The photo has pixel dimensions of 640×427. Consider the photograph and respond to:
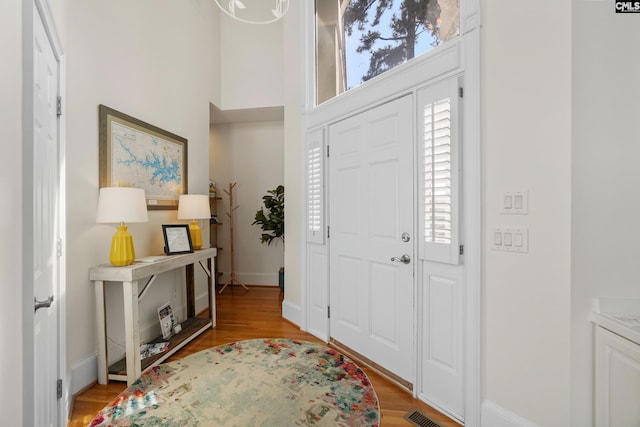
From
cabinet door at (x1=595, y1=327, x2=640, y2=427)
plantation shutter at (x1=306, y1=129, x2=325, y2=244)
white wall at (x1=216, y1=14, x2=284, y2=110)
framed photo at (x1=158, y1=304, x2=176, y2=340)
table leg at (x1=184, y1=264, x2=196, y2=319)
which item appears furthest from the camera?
white wall at (x1=216, y1=14, x2=284, y2=110)

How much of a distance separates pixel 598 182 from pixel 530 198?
26 centimetres

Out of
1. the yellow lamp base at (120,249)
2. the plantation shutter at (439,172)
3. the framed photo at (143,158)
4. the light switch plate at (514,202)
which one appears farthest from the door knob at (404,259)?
the framed photo at (143,158)

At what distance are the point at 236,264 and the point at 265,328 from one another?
230 cm

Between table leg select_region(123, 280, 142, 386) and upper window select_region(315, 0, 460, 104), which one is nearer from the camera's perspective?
upper window select_region(315, 0, 460, 104)

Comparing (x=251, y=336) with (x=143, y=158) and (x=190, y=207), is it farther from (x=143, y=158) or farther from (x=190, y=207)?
(x=143, y=158)

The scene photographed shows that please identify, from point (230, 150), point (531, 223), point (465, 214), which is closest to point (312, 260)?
point (465, 214)

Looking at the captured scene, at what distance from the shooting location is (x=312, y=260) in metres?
3.37

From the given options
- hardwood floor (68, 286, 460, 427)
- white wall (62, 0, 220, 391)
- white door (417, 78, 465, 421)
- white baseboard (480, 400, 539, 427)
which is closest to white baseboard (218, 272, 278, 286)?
hardwood floor (68, 286, 460, 427)

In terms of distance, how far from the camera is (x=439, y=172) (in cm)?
204

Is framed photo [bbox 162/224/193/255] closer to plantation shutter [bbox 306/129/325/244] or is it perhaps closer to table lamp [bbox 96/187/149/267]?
table lamp [bbox 96/187/149/267]

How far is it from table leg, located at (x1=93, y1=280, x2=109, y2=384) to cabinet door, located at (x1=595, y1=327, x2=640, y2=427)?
9.74 feet

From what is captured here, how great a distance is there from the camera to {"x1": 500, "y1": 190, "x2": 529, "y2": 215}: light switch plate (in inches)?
63.5

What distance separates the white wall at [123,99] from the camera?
2.26m

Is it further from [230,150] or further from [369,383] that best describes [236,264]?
[369,383]
